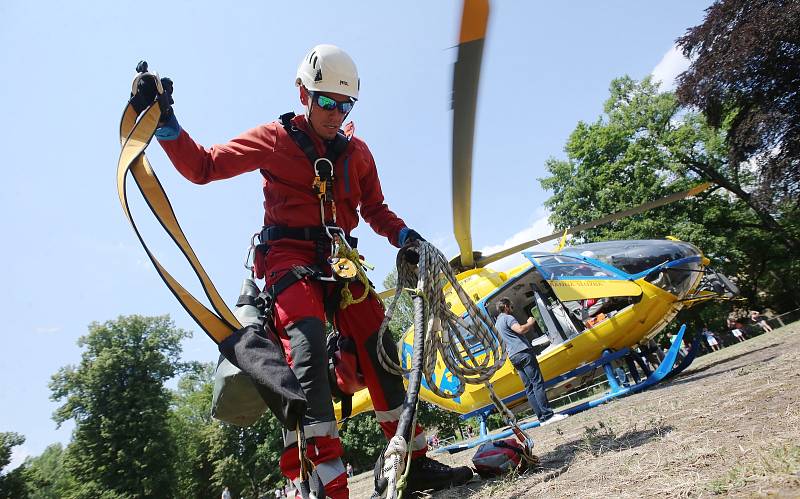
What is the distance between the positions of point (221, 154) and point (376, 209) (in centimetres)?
124

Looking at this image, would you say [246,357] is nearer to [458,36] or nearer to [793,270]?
[458,36]

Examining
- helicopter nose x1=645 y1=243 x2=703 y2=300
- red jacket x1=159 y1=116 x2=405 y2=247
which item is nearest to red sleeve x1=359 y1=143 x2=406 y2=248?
red jacket x1=159 y1=116 x2=405 y2=247

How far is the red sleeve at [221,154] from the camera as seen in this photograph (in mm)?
2701

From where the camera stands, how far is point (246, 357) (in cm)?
232

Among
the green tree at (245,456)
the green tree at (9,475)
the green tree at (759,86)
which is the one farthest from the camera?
the green tree at (245,456)

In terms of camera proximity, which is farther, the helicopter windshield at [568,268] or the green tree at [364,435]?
the green tree at [364,435]

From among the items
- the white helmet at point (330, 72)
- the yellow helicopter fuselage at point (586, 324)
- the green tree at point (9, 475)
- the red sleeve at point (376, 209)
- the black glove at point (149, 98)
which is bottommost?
the yellow helicopter fuselage at point (586, 324)

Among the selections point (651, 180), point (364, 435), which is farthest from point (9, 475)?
point (651, 180)

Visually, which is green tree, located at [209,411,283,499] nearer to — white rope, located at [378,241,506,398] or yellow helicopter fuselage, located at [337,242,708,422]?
yellow helicopter fuselage, located at [337,242,708,422]

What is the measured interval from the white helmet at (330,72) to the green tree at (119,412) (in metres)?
28.8

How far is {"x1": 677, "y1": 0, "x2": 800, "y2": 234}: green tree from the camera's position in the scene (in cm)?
1244

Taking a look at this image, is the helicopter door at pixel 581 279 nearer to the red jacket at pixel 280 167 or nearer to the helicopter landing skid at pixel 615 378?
the helicopter landing skid at pixel 615 378

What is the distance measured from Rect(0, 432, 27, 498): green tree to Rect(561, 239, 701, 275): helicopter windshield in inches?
1393

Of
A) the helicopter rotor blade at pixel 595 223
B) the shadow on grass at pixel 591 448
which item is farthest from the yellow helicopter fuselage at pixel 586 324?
the shadow on grass at pixel 591 448
